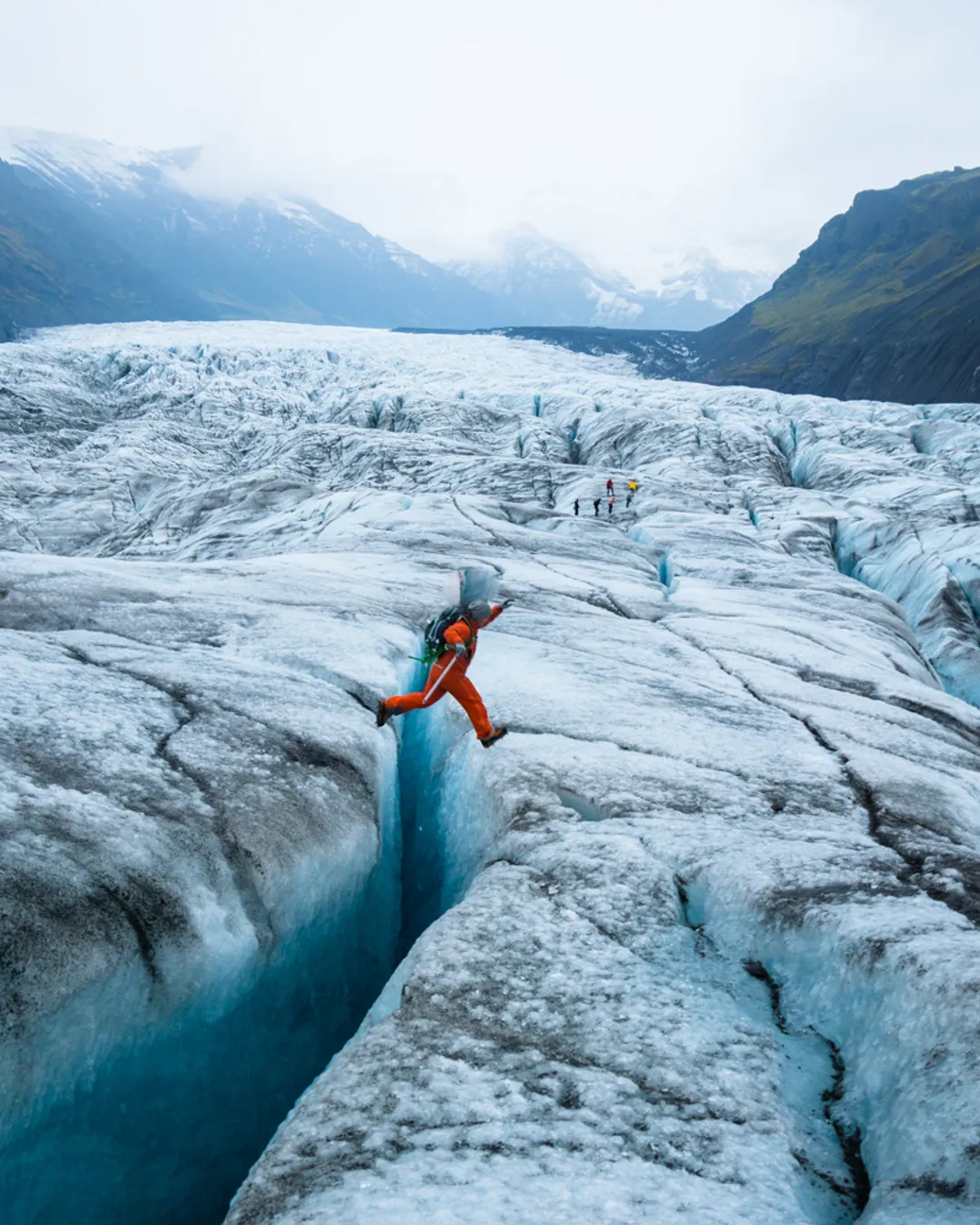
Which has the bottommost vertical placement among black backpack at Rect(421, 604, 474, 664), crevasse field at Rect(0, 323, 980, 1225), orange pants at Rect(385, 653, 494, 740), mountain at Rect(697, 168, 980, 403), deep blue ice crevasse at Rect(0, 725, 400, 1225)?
deep blue ice crevasse at Rect(0, 725, 400, 1225)

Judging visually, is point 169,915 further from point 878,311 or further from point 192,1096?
point 878,311

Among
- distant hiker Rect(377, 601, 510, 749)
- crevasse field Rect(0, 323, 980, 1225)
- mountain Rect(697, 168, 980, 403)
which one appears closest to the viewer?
crevasse field Rect(0, 323, 980, 1225)

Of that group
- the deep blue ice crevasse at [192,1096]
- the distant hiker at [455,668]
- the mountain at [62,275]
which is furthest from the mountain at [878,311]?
the mountain at [62,275]

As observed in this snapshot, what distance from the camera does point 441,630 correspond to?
6.89m

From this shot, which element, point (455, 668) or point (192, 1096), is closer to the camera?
point (192, 1096)

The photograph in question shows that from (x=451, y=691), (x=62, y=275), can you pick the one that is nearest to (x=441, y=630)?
(x=451, y=691)

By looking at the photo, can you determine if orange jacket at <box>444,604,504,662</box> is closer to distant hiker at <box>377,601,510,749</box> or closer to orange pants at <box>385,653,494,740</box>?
distant hiker at <box>377,601,510,749</box>

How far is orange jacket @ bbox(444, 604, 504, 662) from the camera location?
661 centimetres

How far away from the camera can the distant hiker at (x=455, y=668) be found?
677 centimetres

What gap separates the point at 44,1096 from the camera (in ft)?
12.6

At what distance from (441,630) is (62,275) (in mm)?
156166

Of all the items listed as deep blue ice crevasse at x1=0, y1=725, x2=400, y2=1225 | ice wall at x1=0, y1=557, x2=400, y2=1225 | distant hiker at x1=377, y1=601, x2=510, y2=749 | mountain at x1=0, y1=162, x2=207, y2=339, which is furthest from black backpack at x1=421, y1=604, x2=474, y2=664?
mountain at x1=0, y1=162, x2=207, y2=339

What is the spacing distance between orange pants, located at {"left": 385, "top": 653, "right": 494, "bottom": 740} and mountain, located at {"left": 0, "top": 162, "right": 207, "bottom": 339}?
113 meters

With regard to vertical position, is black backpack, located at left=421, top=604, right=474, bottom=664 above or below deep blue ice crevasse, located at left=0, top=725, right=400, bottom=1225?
above
